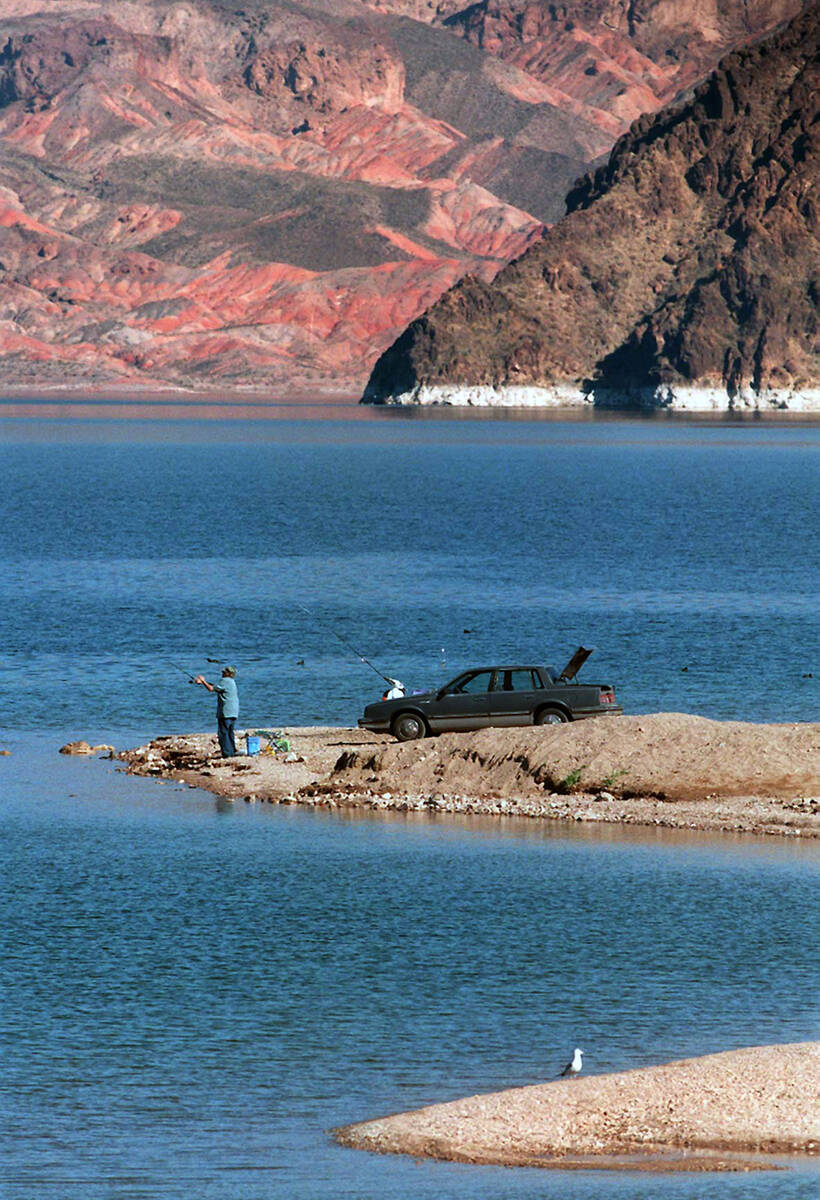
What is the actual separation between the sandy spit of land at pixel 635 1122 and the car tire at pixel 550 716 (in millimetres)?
18917

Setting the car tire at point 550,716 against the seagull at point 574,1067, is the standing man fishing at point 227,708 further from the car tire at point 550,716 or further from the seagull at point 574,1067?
the seagull at point 574,1067

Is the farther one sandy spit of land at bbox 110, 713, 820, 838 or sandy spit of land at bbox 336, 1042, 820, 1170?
sandy spit of land at bbox 110, 713, 820, 838

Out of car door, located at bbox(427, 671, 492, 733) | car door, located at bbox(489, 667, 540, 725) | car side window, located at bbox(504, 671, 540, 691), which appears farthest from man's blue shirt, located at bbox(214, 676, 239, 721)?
car side window, located at bbox(504, 671, 540, 691)

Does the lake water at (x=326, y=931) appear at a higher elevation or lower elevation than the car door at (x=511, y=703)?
lower

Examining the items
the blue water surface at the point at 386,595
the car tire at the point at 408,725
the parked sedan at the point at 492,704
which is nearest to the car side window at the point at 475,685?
the parked sedan at the point at 492,704

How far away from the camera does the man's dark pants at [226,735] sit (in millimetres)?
40062

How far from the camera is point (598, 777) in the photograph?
36062 mm

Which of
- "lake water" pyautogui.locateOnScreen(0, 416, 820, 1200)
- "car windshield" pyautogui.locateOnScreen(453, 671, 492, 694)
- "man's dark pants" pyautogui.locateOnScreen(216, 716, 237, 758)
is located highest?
"car windshield" pyautogui.locateOnScreen(453, 671, 492, 694)

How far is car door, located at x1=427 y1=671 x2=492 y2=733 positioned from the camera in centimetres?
3888

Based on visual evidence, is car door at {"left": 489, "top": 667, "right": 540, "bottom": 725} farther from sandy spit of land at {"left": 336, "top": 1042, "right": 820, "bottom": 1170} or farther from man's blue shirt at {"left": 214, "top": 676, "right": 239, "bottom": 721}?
sandy spit of land at {"left": 336, "top": 1042, "right": 820, "bottom": 1170}

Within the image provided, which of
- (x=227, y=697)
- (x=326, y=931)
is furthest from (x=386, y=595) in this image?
(x=326, y=931)

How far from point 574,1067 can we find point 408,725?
64.0 ft

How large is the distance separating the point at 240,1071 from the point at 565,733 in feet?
54.7

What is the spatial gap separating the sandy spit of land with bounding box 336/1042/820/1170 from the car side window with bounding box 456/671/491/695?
63.8ft
